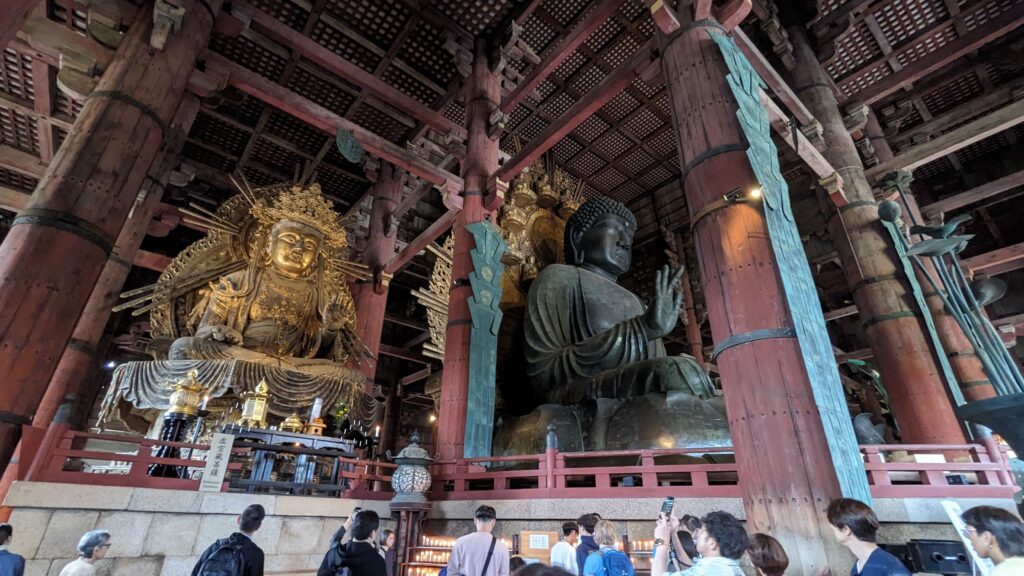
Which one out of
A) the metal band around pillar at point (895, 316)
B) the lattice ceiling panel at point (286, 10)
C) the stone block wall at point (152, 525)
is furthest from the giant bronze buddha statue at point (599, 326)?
the lattice ceiling panel at point (286, 10)

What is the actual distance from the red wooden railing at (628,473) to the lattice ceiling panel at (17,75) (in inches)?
188

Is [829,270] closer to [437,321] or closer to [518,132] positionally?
[518,132]

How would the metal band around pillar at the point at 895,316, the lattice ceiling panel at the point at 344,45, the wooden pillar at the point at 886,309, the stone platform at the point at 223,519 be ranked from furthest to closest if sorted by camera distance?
the lattice ceiling panel at the point at 344,45 → the metal band around pillar at the point at 895,316 → the wooden pillar at the point at 886,309 → the stone platform at the point at 223,519

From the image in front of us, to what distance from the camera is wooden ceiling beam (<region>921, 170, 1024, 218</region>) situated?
6766 millimetres

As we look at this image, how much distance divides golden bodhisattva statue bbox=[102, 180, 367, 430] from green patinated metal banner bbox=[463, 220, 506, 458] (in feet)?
7.37

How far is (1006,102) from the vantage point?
→ 6.66m

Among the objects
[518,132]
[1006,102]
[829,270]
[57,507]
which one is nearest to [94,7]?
[57,507]

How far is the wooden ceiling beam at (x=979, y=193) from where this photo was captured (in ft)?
22.2

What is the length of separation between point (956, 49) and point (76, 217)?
8.55 m

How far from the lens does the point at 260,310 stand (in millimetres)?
6535

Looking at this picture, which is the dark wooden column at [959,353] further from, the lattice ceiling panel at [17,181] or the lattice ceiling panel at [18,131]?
the lattice ceiling panel at [17,181]

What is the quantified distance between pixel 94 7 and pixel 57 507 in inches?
141

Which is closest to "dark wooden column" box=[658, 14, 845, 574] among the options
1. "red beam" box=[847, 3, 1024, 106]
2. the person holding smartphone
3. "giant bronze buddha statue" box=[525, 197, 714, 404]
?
the person holding smartphone

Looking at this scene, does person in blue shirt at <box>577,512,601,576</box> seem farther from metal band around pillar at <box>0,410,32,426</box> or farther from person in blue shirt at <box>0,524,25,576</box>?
metal band around pillar at <box>0,410,32,426</box>
